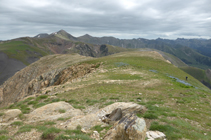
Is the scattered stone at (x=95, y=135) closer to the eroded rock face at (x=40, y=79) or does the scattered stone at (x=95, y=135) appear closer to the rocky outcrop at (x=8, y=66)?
the eroded rock face at (x=40, y=79)

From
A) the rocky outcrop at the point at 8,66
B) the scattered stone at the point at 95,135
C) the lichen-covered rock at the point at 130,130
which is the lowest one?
the rocky outcrop at the point at 8,66

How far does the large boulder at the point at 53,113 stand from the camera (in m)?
11.3

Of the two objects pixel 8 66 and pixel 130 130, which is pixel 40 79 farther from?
pixel 8 66

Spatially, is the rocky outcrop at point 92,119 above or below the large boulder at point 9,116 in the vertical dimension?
above

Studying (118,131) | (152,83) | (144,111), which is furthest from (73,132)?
(152,83)

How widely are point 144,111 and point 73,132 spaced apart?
7.15 metres

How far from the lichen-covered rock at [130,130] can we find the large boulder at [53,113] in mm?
6340

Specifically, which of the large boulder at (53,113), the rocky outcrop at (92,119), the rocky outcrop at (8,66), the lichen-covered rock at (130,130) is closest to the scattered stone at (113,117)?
the rocky outcrop at (92,119)

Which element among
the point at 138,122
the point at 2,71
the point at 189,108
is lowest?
the point at 2,71

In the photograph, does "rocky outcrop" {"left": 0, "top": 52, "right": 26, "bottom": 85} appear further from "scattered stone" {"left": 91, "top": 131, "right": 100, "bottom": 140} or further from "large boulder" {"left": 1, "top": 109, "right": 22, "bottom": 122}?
"scattered stone" {"left": 91, "top": 131, "right": 100, "bottom": 140}

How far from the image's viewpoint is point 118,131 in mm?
6594

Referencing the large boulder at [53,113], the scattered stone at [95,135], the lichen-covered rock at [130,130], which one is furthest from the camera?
the large boulder at [53,113]

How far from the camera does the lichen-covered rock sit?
20.1 ft

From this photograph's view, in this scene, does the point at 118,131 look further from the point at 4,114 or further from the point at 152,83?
the point at 152,83
